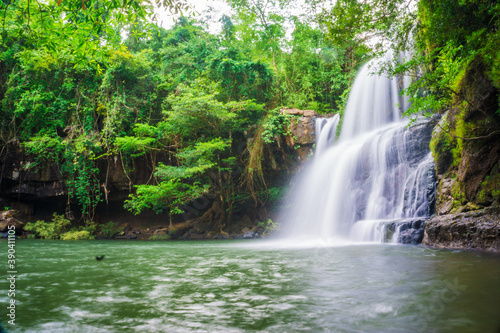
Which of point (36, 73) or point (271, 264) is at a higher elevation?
point (36, 73)

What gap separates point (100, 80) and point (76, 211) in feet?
22.5

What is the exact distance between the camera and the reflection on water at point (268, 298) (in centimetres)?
228

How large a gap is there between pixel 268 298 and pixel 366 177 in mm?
8787

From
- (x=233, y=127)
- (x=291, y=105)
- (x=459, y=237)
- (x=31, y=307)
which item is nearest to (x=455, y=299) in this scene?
(x=31, y=307)

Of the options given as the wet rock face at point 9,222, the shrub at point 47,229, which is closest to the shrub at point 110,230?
the shrub at point 47,229

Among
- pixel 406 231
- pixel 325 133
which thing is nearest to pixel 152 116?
pixel 325 133

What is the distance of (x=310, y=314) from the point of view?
8.25ft

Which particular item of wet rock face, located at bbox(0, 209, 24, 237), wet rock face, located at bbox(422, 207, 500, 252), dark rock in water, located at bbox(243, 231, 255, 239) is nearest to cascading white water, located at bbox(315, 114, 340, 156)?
dark rock in water, located at bbox(243, 231, 255, 239)

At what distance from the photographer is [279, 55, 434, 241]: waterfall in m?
8.86

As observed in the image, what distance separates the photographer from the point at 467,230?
6.25 metres

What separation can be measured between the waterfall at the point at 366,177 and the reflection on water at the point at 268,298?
4.18 meters

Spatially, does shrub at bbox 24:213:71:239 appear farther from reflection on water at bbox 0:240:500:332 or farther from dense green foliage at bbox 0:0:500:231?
reflection on water at bbox 0:240:500:332

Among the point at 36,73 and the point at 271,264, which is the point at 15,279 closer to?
the point at 271,264

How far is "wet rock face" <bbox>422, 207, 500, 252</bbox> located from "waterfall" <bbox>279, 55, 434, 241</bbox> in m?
0.75
